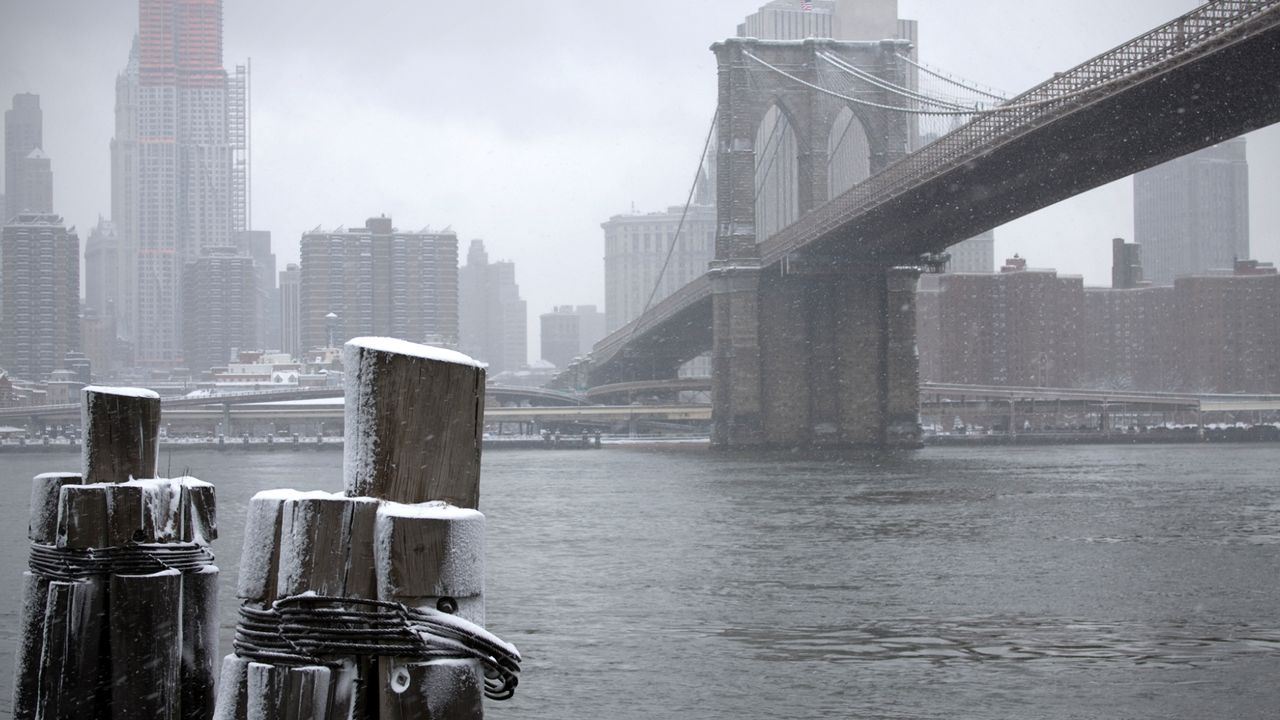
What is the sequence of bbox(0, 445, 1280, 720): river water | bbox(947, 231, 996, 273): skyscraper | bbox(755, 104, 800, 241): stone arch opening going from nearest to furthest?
bbox(0, 445, 1280, 720): river water → bbox(755, 104, 800, 241): stone arch opening → bbox(947, 231, 996, 273): skyscraper

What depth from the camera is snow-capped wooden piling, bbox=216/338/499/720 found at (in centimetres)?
202

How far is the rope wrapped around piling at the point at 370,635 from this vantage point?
2.02 m

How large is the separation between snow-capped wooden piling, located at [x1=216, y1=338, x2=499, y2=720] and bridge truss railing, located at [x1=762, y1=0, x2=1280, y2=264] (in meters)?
23.6

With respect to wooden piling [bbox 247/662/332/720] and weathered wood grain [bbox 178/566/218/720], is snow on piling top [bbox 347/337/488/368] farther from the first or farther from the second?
weathered wood grain [bbox 178/566/218/720]

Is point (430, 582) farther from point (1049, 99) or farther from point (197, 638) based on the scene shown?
point (1049, 99)

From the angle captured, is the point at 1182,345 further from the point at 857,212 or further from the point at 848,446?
the point at 857,212

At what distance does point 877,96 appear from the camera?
51094 millimetres

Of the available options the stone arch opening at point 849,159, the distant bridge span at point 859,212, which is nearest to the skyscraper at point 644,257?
the stone arch opening at point 849,159

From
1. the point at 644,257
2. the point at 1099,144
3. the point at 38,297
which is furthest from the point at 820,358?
the point at 644,257

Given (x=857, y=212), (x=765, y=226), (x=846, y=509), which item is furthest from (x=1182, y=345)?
(x=846, y=509)

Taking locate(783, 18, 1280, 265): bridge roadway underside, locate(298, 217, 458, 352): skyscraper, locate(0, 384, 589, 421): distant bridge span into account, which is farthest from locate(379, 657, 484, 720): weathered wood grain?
locate(298, 217, 458, 352): skyscraper

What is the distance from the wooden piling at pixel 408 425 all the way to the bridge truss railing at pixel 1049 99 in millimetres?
23630

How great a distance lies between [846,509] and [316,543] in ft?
64.1

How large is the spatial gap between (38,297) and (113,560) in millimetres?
99333
